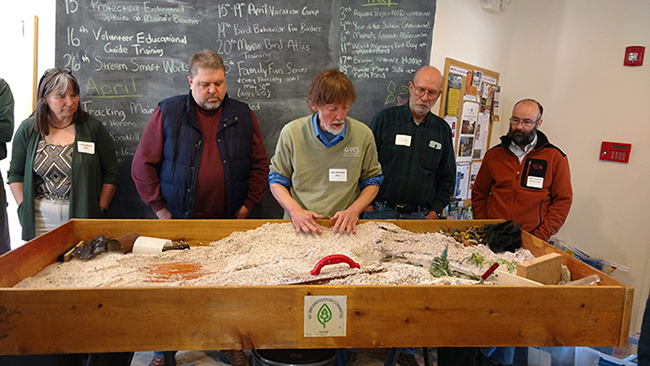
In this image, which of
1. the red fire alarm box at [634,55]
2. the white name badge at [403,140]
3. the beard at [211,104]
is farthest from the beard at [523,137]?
the beard at [211,104]

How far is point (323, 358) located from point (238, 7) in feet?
8.22

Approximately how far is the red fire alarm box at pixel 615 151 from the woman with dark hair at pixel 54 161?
3.73 m

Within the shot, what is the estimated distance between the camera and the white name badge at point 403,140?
281 centimetres

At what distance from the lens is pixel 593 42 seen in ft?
11.5

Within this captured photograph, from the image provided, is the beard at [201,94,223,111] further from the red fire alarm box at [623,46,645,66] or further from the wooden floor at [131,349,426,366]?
the red fire alarm box at [623,46,645,66]

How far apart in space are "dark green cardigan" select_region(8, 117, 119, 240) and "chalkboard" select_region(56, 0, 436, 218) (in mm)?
499

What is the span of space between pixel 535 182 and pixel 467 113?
4.14ft

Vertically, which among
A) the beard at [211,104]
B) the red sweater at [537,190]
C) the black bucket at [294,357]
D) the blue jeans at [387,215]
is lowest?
the black bucket at [294,357]

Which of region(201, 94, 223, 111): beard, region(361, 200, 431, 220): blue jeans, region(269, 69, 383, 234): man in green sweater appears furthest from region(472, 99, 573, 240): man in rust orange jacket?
region(201, 94, 223, 111): beard

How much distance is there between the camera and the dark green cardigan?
8.27ft

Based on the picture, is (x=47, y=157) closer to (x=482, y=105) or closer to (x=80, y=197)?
(x=80, y=197)

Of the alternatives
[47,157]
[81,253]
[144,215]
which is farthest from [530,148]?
[47,157]

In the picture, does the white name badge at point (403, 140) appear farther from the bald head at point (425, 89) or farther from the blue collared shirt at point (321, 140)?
the blue collared shirt at point (321, 140)

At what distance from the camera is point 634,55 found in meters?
3.28
